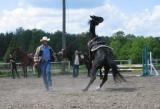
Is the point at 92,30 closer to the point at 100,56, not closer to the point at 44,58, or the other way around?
the point at 100,56

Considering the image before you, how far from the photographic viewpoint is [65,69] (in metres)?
42.0

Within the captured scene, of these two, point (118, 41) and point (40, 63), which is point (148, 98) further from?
point (118, 41)

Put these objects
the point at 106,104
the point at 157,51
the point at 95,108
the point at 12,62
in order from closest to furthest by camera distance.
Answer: the point at 95,108 → the point at 106,104 → the point at 12,62 → the point at 157,51

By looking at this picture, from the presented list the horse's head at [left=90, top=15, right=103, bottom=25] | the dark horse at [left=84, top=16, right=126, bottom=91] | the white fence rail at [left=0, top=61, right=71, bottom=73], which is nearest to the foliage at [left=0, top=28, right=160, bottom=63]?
the white fence rail at [left=0, top=61, right=71, bottom=73]

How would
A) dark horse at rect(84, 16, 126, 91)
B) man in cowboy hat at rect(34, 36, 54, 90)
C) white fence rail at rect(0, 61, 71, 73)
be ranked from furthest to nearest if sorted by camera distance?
white fence rail at rect(0, 61, 71, 73) → man in cowboy hat at rect(34, 36, 54, 90) → dark horse at rect(84, 16, 126, 91)

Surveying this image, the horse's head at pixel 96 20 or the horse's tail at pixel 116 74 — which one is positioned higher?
the horse's head at pixel 96 20

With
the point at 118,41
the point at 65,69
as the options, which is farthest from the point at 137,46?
the point at 65,69

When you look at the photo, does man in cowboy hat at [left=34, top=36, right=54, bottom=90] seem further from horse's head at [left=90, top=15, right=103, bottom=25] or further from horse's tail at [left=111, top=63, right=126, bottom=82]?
horse's tail at [left=111, top=63, right=126, bottom=82]

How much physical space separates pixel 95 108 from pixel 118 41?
106 m

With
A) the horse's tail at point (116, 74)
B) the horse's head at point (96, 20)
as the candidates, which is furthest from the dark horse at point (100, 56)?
the horse's head at point (96, 20)

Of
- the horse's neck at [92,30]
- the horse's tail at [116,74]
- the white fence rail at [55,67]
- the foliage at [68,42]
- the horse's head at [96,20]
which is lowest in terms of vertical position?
the horse's tail at [116,74]

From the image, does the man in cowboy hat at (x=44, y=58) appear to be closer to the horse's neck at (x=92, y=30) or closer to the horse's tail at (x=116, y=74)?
the horse's neck at (x=92, y=30)

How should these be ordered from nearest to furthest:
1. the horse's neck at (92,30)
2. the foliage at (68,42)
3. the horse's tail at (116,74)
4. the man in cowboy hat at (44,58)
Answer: the horse's tail at (116,74) → the horse's neck at (92,30) → the man in cowboy hat at (44,58) → the foliage at (68,42)

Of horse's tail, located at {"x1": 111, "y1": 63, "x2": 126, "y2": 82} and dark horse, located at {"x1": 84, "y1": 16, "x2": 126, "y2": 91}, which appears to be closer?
dark horse, located at {"x1": 84, "y1": 16, "x2": 126, "y2": 91}
